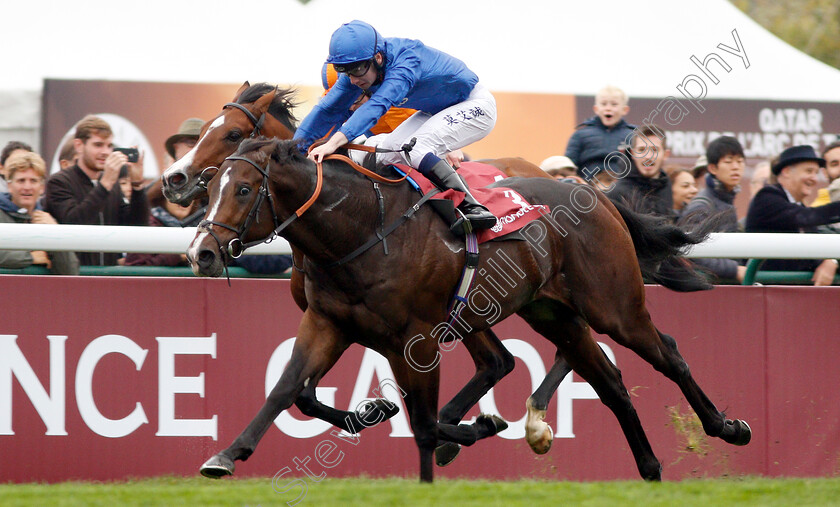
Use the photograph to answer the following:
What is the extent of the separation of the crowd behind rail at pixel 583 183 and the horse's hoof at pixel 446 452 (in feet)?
4.55

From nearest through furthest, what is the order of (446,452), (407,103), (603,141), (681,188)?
1. (407,103)
2. (446,452)
3. (603,141)
4. (681,188)

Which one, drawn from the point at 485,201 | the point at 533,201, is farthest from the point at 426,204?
the point at 533,201

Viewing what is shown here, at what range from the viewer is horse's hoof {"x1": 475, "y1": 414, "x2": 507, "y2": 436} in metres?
5.38

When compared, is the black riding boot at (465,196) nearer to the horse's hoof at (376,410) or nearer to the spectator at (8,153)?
the horse's hoof at (376,410)

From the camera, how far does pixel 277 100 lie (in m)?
5.82

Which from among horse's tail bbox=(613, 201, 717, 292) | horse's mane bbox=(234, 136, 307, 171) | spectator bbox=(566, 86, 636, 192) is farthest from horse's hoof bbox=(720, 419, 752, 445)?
horse's mane bbox=(234, 136, 307, 171)

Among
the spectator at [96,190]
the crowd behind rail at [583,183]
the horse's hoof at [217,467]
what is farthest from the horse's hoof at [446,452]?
the spectator at [96,190]

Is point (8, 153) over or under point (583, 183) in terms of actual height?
over

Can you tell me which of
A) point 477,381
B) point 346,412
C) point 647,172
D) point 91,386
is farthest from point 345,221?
point 647,172

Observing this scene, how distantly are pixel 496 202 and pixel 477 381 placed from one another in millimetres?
959

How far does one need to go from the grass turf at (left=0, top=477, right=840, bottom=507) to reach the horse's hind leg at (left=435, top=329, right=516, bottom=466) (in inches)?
28.3

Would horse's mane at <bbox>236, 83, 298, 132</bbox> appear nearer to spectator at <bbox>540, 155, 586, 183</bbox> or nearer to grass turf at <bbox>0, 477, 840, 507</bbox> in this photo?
spectator at <bbox>540, 155, 586, 183</bbox>

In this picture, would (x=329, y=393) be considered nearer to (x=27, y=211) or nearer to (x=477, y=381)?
(x=477, y=381)

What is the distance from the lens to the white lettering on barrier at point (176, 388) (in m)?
5.56
